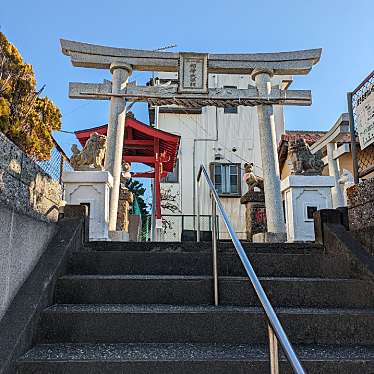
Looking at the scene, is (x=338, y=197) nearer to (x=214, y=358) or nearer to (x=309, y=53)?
(x=309, y=53)

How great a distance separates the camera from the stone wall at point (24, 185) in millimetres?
2062

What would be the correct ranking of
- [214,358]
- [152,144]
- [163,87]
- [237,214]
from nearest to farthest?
[214,358] → [163,87] → [152,144] → [237,214]

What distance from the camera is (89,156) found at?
5.34 m

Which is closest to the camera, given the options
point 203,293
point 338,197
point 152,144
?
point 203,293

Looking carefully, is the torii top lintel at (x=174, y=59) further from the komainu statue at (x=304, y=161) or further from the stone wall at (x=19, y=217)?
the stone wall at (x=19, y=217)

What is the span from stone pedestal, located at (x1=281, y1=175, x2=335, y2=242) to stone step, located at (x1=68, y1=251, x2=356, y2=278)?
218 cm

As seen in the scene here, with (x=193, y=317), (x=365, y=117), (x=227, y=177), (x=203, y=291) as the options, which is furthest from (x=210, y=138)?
(x=193, y=317)

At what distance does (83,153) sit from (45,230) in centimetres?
275

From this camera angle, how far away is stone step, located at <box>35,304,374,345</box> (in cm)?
218

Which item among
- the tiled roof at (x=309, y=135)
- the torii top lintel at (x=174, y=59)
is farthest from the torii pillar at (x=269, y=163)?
the tiled roof at (x=309, y=135)

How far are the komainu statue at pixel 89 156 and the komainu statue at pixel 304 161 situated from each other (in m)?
2.89

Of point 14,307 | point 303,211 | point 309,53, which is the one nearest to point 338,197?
point 303,211

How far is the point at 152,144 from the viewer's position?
35.2 ft

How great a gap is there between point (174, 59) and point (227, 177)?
296 inches
